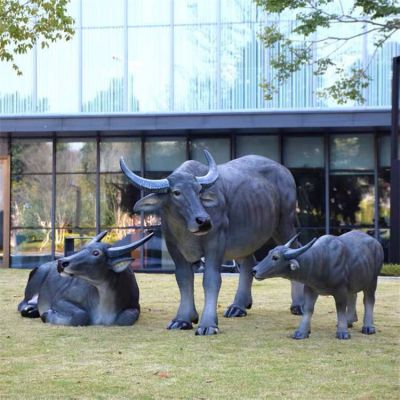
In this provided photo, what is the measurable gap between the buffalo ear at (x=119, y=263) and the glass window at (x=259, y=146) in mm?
13753

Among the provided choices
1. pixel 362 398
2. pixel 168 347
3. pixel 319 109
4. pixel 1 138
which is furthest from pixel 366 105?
pixel 362 398

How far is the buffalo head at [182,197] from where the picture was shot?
9633 millimetres

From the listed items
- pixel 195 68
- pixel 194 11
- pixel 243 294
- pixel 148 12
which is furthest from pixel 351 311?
pixel 148 12

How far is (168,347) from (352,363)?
6.78 feet

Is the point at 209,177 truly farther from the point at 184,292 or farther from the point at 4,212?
the point at 4,212

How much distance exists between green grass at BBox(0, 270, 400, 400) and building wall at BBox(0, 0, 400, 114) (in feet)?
40.4

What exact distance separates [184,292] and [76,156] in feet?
49.0

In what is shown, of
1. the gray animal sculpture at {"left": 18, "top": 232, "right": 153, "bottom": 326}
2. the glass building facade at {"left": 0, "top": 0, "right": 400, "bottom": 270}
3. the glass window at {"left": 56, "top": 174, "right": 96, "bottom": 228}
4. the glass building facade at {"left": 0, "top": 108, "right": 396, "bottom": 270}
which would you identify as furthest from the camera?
the glass window at {"left": 56, "top": 174, "right": 96, "bottom": 228}

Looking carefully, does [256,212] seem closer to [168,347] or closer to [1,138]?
[168,347]

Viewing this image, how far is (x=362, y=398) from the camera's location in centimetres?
639

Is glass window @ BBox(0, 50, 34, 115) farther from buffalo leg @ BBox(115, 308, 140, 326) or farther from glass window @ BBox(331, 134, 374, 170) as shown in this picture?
buffalo leg @ BBox(115, 308, 140, 326)

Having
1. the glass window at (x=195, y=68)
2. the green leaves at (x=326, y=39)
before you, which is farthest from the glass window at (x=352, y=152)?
the glass window at (x=195, y=68)

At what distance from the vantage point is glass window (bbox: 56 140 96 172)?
81.7 feet

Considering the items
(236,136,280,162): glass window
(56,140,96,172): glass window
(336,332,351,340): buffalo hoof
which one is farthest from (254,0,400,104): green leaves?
(336,332,351,340): buffalo hoof
